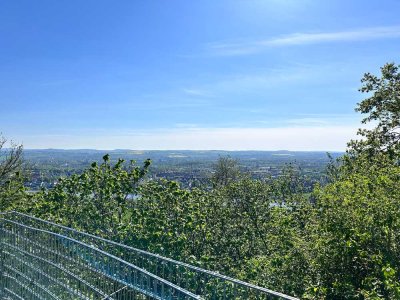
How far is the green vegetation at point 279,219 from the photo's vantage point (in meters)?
10.6

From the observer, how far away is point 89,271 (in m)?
9.55

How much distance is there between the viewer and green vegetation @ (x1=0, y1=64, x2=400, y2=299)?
10648 millimetres

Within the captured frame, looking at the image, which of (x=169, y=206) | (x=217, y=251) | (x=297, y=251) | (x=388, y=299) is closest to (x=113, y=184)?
(x=169, y=206)

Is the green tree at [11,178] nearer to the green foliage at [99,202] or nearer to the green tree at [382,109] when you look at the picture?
the green foliage at [99,202]

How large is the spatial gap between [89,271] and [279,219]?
9945 mm

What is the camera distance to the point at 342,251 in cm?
1109

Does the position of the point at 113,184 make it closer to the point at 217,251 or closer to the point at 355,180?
the point at 217,251

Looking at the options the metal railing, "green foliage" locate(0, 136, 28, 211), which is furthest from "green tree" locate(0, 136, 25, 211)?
the metal railing

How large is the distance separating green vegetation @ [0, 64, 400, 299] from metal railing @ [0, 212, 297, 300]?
3.35 metres

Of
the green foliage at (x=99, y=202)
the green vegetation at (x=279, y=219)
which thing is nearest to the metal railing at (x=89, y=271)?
the green vegetation at (x=279, y=219)

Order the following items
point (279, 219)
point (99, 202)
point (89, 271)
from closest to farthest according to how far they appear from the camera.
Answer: point (89, 271) → point (279, 219) → point (99, 202)

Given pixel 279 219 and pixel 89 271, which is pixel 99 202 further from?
pixel 89 271

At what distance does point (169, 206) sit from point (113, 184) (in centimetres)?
308

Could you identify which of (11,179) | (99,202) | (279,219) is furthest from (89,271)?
(11,179)
